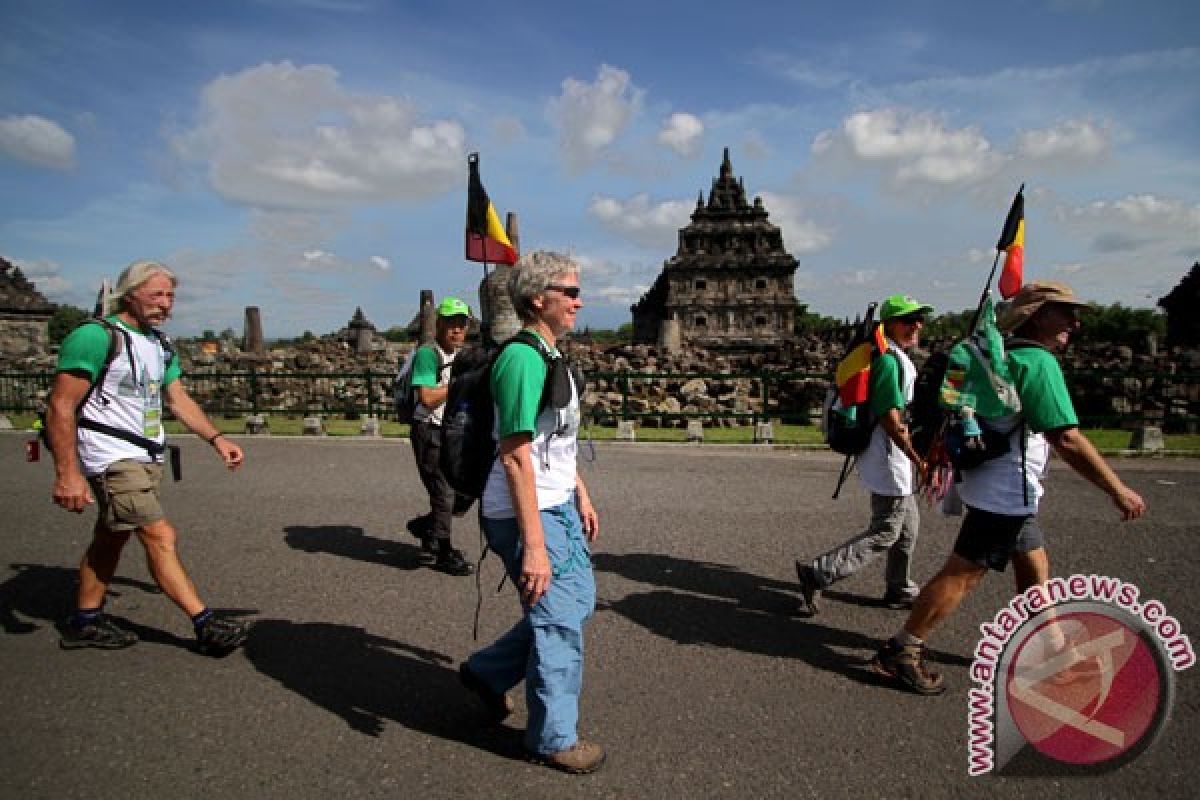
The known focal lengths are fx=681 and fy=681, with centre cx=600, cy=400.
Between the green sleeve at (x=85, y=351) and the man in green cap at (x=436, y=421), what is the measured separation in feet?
6.60

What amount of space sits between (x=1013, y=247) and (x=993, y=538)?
7.47ft

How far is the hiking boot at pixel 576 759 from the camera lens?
2721mm

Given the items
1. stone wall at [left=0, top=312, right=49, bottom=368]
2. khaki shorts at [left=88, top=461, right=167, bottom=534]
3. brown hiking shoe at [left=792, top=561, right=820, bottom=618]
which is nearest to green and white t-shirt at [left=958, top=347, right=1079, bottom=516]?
brown hiking shoe at [left=792, top=561, right=820, bottom=618]

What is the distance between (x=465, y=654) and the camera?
3.84 meters

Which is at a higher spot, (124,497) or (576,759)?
(124,497)

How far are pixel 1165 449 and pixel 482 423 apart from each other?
12269mm

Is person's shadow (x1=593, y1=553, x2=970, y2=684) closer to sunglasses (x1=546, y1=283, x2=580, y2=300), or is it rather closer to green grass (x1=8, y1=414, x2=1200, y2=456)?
sunglasses (x1=546, y1=283, x2=580, y2=300)

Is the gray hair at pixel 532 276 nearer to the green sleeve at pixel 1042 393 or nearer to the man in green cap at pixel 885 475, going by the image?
the green sleeve at pixel 1042 393

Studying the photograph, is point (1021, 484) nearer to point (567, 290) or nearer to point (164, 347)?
point (567, 290)

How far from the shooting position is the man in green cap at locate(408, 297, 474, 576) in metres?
5.12

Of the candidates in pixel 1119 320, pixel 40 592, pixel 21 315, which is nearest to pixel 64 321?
pixel 21 315

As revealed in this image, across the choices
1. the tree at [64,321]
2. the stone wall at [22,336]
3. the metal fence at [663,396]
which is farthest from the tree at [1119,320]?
the tree at [64,321]

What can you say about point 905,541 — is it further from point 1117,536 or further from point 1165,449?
point 1165,449

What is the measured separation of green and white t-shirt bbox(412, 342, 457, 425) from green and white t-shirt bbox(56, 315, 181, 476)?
1.79 meters
